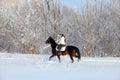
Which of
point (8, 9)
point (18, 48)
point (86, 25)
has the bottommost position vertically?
point (18, 48)

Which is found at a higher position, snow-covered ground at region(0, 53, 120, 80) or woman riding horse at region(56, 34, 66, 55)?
woman riding horse at region(56, 34, 66, 55)

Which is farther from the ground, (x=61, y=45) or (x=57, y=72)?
(x=61, y=45)

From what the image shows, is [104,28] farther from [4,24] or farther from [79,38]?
[4,24]

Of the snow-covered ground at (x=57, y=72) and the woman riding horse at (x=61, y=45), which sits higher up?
the woman riding horse at (x=61, y=45)

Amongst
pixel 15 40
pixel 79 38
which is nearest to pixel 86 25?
pixel 79 38

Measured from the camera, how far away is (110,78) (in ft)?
31.8

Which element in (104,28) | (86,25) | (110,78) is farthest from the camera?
(104,28)

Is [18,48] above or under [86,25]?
under

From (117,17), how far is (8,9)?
1280 cm

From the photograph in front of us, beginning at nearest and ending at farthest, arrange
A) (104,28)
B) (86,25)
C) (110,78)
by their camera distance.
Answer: (110,78) → (86,25) → (104,28)

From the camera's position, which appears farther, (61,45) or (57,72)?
(61,45)

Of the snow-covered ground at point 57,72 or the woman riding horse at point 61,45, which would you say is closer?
the snow-covered ground at point 57,72

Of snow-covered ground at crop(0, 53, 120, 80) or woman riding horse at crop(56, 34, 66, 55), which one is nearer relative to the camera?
snow-covered ground at crop(0, 53, 120, 80)

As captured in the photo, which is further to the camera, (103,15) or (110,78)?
(103,15)
